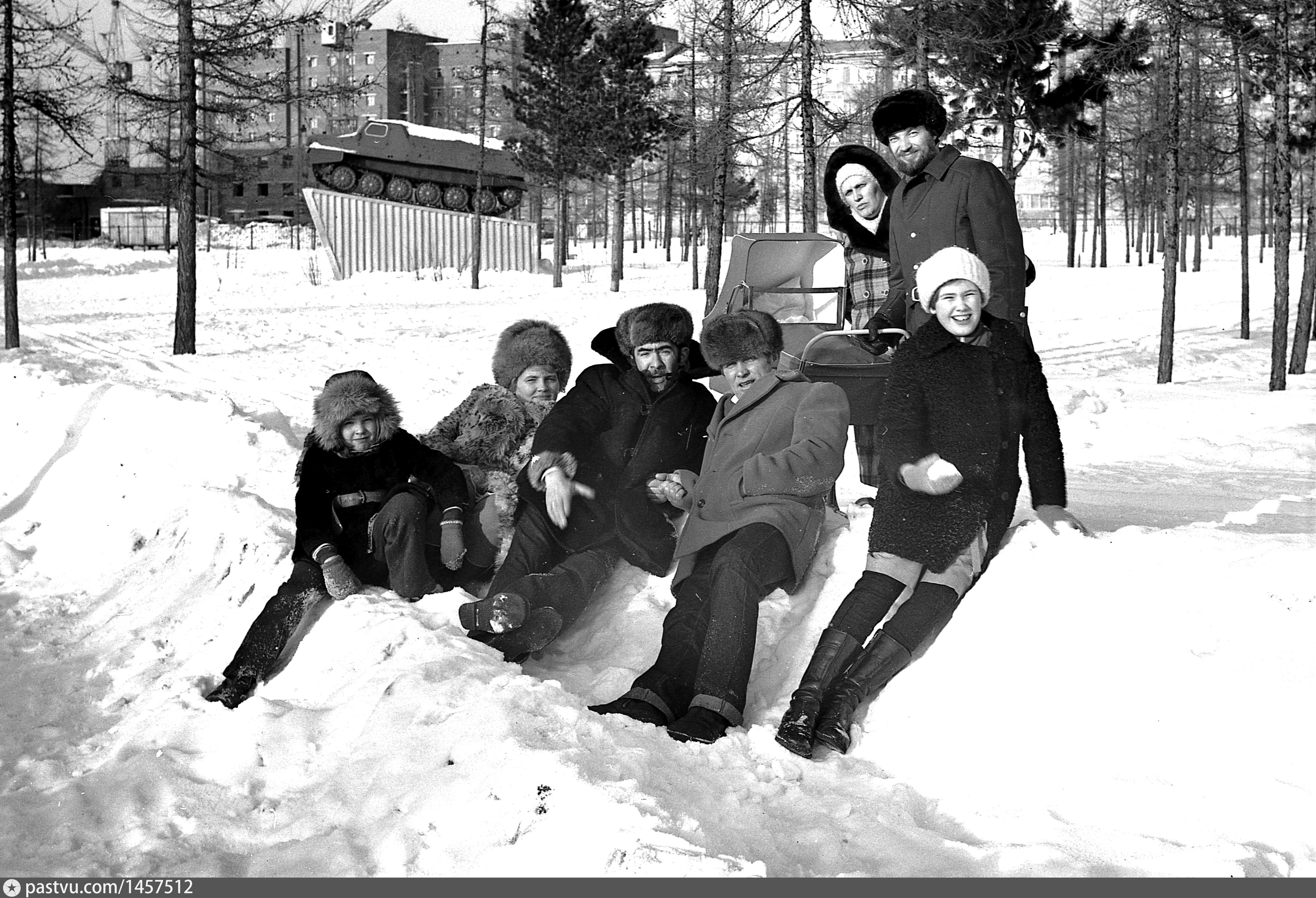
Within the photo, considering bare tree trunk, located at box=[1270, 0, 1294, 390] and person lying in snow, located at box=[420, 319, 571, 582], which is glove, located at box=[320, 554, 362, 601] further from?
bare tree trunk, located at box=[1270, 0, 1294, 390]

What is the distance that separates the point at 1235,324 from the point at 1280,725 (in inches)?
799

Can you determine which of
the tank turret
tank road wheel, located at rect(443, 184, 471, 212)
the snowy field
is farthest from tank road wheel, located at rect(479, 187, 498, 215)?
the snowy field

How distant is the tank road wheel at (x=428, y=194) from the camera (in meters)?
32.1

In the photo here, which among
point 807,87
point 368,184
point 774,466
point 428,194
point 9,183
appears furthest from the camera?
point 428,194

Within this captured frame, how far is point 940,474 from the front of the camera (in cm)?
362

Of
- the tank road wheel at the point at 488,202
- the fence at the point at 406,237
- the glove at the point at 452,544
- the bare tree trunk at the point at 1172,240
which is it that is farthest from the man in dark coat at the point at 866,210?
the tank road wheel at the point at 488,202

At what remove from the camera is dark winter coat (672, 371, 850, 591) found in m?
4.01

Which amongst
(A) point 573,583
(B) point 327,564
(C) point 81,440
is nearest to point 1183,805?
(A) point 573,583

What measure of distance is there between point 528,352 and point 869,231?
1611 millimetres

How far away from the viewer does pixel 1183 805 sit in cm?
291

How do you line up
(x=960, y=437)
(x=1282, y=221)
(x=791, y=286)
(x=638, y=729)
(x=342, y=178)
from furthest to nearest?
(x=342, y=178)
(x=1282, y=221)
(x=791, y=286)
(x=960, y=437)
(x=638, y=729)

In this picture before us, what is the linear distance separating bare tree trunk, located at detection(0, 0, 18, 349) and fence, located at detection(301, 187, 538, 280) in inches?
458

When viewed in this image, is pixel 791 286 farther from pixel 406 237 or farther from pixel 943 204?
pixel 406 237

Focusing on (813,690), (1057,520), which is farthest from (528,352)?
(1057,520)
